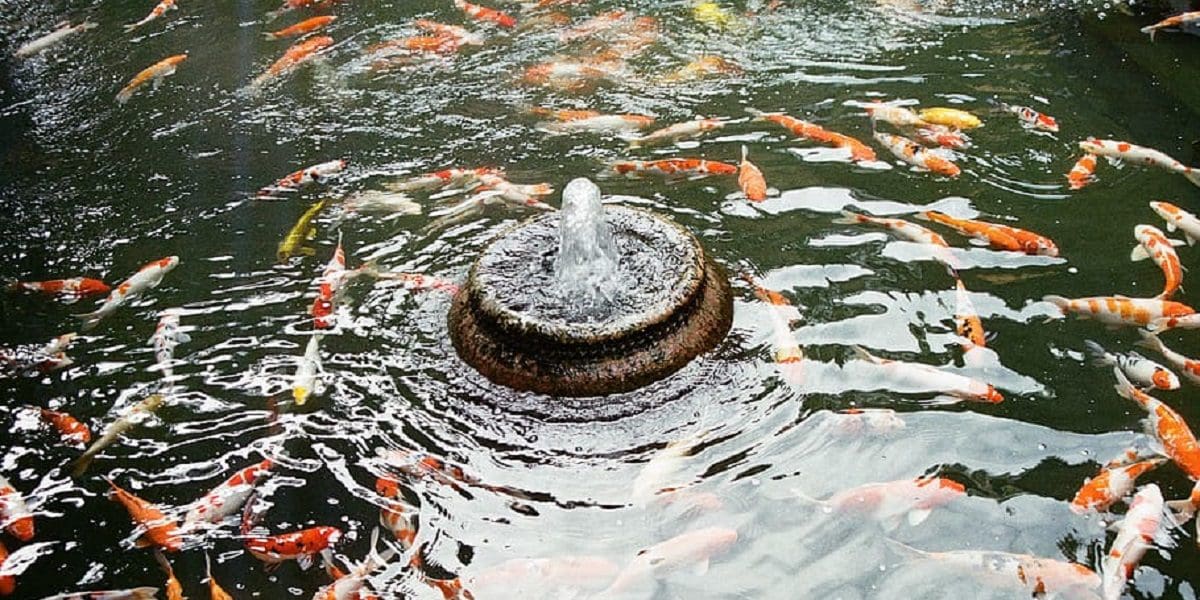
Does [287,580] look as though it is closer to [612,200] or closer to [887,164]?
[612,200]

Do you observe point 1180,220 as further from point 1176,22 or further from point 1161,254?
point 1176,22

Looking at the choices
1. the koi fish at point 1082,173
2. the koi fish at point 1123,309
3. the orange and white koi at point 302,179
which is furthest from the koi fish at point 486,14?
the koi fish at point 1123,309

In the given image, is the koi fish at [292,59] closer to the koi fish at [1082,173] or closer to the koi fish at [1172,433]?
the koi fish at [1082,173]

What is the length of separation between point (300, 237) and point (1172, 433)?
18.5 ft

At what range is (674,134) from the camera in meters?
7.83

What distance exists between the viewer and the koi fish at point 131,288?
20.2 ft

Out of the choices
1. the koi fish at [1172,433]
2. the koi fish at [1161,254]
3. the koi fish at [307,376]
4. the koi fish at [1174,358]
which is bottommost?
the koi fish at [1172,433]

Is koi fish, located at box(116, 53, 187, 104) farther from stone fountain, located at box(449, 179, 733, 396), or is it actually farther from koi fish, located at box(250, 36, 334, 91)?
stone fountain, located at box(449, 179, 733, 396)

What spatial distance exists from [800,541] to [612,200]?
3.37 metres

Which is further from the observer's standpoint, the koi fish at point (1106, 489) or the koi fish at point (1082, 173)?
the koi fish at point (1082, 173)

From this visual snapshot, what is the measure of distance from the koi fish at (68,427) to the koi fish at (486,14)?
21.2ft

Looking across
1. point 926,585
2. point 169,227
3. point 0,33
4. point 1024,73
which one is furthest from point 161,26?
point 926,585

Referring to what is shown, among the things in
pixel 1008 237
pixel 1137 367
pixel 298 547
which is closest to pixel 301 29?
pixel 298 547

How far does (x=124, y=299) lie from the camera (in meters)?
6.28
